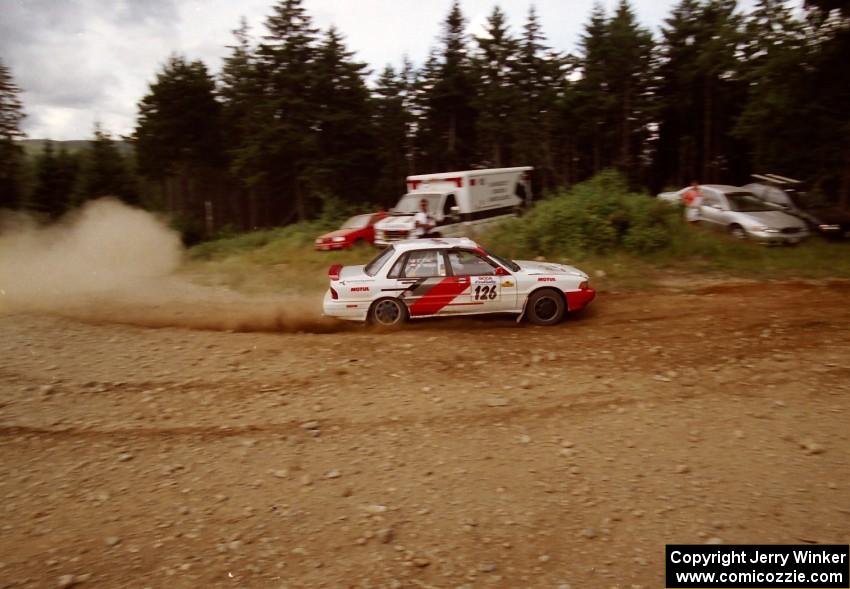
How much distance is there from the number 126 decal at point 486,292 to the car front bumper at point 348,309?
1605mm

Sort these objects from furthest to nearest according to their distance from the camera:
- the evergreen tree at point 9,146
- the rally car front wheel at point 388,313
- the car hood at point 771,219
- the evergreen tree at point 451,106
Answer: the evergreen tree at point 451,106 < the evergreen tree at point 9,146 < the car hood at point 771,219 < the rally car front wheel at point 388,313

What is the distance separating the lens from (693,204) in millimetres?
17344

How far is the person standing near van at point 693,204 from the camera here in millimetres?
17125

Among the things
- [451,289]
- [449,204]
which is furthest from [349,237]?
[451,289]

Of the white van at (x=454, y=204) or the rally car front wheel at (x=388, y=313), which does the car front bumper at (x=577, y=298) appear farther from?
the white van at (x=454, y=204)

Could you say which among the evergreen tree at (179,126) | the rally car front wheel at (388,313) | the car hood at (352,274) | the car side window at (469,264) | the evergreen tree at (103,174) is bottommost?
the rally car front wheel at (388,313)

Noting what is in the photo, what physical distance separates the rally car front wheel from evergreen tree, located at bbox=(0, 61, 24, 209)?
90.9 ft

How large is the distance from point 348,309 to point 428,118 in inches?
1306

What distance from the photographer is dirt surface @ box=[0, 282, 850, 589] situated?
3.70 metres

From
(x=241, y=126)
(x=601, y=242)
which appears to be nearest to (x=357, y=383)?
(x=601, y=242)

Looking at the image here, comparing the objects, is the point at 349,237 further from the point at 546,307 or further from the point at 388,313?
the point at 546,307

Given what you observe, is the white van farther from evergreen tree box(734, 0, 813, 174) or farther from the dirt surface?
evergreen tree box(734, 0, 813, 174)

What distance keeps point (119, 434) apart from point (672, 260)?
12.0m

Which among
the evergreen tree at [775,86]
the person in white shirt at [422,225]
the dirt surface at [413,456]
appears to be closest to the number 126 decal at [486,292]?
the dirt surface at [413,456]
